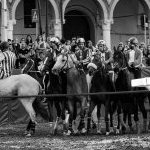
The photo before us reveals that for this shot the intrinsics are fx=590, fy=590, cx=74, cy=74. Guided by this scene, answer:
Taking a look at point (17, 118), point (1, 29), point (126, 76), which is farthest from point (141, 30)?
point (126, 76)

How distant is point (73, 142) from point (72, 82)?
2.20m

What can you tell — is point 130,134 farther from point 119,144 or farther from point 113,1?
point 113,1

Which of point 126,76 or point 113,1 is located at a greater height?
point 113,1

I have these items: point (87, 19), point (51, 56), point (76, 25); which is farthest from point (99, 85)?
point (87, 19)

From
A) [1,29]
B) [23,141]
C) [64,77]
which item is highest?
[1,29]

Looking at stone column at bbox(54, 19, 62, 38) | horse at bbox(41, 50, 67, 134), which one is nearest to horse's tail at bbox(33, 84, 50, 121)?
horse at bbox(41, 50, 67, 134)

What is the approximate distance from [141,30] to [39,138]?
1130 inches

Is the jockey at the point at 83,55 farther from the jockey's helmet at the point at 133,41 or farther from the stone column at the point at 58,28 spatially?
the stone column at the point at 58,28

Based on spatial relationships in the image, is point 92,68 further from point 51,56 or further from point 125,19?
point 125,19

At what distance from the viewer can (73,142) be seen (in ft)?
42.0

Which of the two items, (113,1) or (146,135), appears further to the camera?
(113,1)

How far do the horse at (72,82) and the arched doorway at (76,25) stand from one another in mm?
24280

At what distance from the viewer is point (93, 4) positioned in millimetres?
39156

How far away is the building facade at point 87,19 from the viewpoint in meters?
36.2
